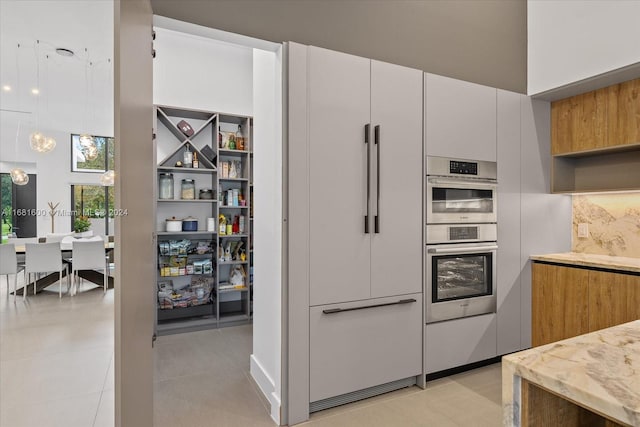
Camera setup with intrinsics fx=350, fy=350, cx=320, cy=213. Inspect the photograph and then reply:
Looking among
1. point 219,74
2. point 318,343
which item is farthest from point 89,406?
point 219,74

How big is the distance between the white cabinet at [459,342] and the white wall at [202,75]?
328cm

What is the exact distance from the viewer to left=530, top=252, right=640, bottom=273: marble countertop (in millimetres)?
2516

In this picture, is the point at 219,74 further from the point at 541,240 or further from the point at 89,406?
the point at 541,240

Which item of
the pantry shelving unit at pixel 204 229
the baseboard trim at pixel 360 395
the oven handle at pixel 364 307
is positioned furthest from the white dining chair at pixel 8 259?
the oven handle at pixel 364 307

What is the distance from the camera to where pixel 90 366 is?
118 inches

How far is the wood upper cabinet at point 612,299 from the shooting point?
2.44 metres

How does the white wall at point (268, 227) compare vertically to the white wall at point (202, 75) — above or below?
below

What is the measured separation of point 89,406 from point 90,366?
2.45 feet

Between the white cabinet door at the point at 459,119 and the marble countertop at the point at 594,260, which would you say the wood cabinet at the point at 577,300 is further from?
the white cabinet door at the point at 459,119

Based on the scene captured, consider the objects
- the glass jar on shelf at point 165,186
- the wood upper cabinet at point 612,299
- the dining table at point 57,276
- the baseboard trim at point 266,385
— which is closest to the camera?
the baseboard trim at point 266,385

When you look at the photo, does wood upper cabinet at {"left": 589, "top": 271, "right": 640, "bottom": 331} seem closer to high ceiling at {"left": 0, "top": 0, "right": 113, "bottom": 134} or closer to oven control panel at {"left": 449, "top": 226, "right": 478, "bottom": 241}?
oven control panel at {"left": 449, "top": 226, "right": 478, "bottom": 241}

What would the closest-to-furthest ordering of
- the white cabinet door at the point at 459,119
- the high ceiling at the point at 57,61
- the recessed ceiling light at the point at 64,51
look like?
1. the white cabinet door at the point at 459,119
2. the high ceiling at the point at 57,61
3. the recessed ceiling light at the point at 64,51

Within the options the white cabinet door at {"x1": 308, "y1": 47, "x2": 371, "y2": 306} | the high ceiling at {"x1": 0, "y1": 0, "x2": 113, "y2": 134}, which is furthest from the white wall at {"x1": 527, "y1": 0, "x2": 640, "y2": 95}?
the high ceiling at {"x1": 0, "y1": 0, "x2": 113, "y2": 134}

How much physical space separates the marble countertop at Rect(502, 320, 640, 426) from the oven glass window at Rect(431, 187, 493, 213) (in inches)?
66.9
